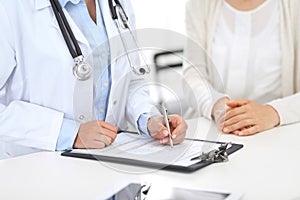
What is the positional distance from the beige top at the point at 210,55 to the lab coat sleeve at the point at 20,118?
0.39 metres

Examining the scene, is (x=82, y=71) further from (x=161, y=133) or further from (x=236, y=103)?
(x=236, y=103)

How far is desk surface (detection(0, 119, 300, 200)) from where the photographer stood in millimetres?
Answer: 964

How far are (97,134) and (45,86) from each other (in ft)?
0.59

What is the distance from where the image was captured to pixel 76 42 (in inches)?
48.1

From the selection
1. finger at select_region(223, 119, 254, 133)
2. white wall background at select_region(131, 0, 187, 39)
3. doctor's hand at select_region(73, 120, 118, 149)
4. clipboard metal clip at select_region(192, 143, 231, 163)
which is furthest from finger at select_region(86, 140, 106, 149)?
white wall background at select_region(131, 0, 187, 39)

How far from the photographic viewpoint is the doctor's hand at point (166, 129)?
3.93 feet

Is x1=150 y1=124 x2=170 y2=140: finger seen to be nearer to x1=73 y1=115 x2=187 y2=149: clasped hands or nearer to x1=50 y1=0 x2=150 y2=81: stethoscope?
x1=73 y1=115 x2=187 y2=149: clasped hands

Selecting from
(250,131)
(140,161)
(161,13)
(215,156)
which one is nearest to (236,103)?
(250,131)

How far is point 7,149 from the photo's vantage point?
1.34 metres

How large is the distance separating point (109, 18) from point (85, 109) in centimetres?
28

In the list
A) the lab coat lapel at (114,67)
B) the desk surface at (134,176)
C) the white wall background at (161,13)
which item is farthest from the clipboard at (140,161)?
the white wall background at (161,13)

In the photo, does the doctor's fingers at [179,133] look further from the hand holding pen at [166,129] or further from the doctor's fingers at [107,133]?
the doctor's fingers at [107,133]

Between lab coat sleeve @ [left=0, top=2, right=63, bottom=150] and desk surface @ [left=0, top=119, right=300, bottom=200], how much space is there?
0.13 ft

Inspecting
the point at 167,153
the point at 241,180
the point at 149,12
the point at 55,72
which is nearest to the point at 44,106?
the point at 55,72
